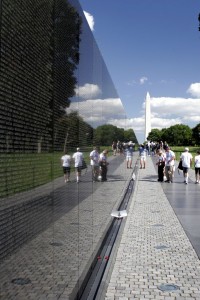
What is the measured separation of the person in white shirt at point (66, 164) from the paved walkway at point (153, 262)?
146 centimetres

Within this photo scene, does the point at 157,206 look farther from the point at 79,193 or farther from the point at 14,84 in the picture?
the point at 14,84

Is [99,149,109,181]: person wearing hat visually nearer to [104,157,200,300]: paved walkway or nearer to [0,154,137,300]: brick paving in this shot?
[104,157,200,300]: paved walkway

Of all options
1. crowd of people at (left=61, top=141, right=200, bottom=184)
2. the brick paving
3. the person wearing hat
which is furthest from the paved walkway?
crowd of people at (left=61, top=141, right=200, bottom=184)

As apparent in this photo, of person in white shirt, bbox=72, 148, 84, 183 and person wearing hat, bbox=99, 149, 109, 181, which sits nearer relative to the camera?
person in white shirt, bbox=72, 148, 84, 183

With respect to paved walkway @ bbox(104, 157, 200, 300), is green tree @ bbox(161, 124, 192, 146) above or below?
above

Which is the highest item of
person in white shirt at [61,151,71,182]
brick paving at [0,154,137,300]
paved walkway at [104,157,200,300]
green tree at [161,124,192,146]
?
green tree at [161,124,192,146]

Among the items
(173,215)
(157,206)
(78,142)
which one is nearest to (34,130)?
(78,142)

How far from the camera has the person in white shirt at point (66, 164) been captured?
4.09 meters

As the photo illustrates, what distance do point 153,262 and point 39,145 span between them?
393 cm

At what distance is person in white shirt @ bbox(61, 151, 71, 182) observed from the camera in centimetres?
409

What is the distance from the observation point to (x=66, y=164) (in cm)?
425

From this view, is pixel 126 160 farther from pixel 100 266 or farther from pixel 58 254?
pixel 58 254

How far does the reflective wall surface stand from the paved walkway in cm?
→ 76

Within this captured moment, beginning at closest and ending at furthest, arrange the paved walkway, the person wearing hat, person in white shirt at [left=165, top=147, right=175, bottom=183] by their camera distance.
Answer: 1. the paved walkway
2. the person wearing hat
3. person in white shirt at [left=165, top=147, right=175, bottom=183]
